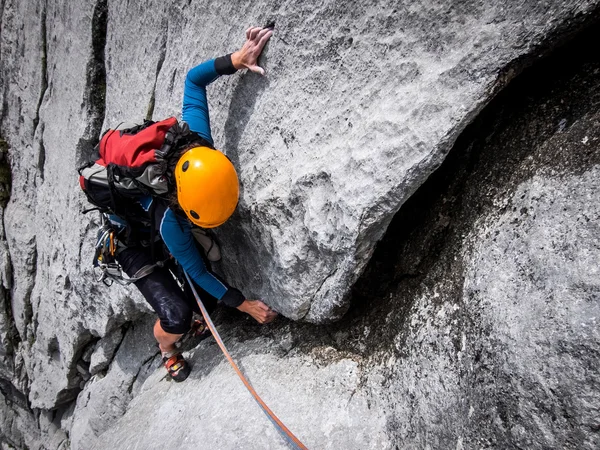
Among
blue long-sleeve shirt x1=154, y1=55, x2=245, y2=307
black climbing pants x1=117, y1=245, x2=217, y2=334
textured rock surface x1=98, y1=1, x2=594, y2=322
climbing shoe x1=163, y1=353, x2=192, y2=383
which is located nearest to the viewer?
textured rock surface x1=98, y1=1, x2=594, y2=322

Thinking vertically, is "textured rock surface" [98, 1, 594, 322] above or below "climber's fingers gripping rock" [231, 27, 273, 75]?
below

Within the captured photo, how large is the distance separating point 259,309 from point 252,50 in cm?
Result: 285

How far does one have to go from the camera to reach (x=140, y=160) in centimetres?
365

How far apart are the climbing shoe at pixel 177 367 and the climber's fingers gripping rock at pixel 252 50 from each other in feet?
12.9

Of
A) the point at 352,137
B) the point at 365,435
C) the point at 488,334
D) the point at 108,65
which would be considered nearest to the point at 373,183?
the point at 352,137

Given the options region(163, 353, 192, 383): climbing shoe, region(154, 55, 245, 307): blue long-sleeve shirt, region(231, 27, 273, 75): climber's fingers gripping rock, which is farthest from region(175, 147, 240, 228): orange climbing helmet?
region(163, 353, 192, 383): climbing shoe

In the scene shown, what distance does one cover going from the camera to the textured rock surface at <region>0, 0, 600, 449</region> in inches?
94.0

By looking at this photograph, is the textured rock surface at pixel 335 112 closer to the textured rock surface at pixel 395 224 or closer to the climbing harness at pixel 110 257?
the textured rock surface at pixel 395 224

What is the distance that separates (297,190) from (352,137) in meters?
0.74

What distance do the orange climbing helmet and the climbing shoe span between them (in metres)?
2.64

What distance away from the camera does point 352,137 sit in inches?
128

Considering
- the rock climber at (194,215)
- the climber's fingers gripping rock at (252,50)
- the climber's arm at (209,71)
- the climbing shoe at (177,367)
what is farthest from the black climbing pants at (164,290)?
the climber's fingers gripping rock at (252,50)

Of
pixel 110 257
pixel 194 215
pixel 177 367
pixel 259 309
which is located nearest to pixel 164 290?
pixel 110 257

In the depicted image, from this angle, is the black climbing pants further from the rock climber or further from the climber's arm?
the climber's arm
